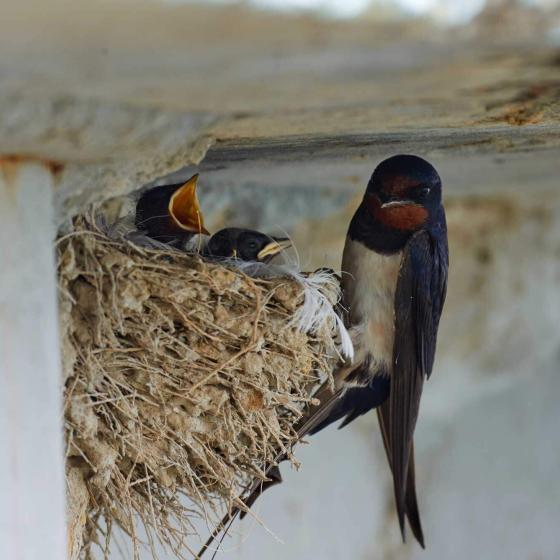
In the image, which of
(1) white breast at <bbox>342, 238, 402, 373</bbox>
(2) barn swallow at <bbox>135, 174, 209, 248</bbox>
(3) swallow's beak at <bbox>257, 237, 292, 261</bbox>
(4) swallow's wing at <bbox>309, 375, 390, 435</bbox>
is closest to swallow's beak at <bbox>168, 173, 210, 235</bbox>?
(2) barn swallow at <bbox>135, 174, 209, 248</bbox>

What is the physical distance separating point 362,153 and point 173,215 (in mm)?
452

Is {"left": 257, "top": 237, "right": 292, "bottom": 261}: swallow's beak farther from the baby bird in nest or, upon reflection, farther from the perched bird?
the perched bird

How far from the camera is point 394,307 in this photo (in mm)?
2977

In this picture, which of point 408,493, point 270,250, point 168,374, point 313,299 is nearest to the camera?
point 168,374

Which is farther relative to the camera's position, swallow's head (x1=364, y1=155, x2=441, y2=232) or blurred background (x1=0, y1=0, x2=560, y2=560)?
swallow's head (x1=364, y1=155, x2=441, y2=232)

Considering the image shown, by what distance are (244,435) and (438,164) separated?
3.29 ft

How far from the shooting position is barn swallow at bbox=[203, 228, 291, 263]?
279cm

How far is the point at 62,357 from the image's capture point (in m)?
2.19

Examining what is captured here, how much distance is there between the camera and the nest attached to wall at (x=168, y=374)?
225cm

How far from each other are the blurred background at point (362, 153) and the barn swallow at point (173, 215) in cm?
8

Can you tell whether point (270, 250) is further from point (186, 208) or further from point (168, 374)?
point (168, 374)

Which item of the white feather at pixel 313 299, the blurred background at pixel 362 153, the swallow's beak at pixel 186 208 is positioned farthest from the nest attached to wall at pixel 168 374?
the swallow's beak at pixel 186 208

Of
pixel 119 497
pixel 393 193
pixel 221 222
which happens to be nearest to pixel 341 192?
pixel 221 222

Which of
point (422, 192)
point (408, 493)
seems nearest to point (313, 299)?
point (422, 192)
